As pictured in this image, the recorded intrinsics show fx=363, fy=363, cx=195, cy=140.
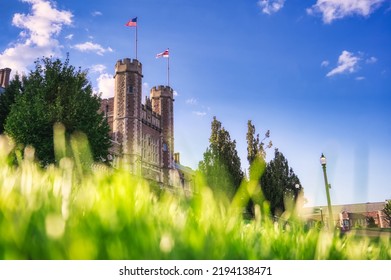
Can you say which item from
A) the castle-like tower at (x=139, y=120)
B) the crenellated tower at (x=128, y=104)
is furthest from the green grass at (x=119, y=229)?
the crenellated tower at (x=128, y=104)

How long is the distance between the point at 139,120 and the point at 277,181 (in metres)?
17.1

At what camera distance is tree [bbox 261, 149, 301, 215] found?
111 ft

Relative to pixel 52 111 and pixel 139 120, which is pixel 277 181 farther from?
pixel 52 111

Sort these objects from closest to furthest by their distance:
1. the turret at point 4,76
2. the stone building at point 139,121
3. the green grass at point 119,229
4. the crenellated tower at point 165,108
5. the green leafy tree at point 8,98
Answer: the green grass at point 119,229 < the green leafy tree at point 8,98 < the turret at point 4,76 < the stone building at point 139,121 < the crenellated tower at point 165,108

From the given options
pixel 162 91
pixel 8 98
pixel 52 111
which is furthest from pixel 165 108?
pixel 52 111

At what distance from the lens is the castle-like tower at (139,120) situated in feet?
130

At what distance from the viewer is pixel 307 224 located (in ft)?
7.96

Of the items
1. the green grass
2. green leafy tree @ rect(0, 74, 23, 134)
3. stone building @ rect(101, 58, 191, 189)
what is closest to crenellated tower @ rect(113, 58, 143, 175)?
stone building @ rect(101, 58, 191, 189)

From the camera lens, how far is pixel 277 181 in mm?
34438

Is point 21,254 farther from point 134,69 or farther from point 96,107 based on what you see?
point 134,69

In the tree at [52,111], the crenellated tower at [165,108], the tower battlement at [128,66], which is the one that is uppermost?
the tower battlement at [128,66]

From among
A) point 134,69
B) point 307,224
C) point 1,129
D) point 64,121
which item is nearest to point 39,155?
point 64,121

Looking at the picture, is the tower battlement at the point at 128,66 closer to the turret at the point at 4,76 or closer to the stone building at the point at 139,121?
the stone building at the point at 139,121

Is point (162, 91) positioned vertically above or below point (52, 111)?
above
